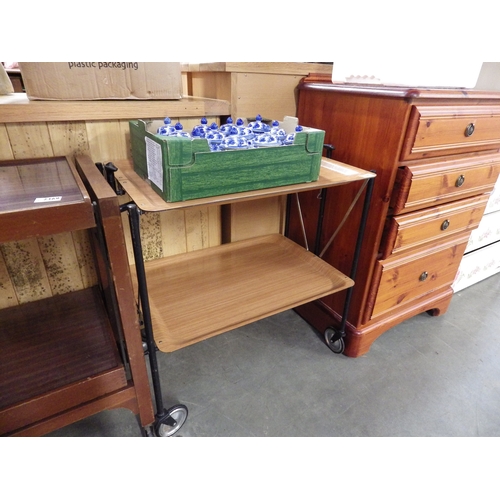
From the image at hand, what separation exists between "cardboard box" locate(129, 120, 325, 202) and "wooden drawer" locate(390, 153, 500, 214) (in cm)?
31

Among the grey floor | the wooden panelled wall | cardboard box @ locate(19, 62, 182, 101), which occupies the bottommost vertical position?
the grey floor

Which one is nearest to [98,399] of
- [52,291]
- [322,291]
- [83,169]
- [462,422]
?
[52,291]

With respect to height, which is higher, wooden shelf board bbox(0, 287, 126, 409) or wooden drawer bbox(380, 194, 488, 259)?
wooden drawer bbox(380, 194, 488, 259)

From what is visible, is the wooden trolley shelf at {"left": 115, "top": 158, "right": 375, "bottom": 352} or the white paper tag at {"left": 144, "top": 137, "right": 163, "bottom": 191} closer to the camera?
the white paper tag at {"left": 144, "top": 137, "right": 163, "bottom": 191}

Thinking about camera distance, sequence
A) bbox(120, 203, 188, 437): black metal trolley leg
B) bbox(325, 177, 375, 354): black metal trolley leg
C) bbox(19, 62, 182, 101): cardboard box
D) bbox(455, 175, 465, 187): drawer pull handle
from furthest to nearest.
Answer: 1. bbox(455, 175, 465, 187): drawer pull handle
2. bbox(325, 177, 375, 354): black metal trolley leg
3. bbox(19, 62, 182, 101): cardboard box
4. bbox(120, 203, 188, 437): black metal trolley leg

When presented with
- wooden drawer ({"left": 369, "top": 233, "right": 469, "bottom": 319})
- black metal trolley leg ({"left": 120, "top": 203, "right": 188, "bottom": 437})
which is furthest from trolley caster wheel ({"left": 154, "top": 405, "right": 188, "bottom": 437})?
wooden drawer ({"left": 369, "top": 233, "right": 469, "bottom": 319})

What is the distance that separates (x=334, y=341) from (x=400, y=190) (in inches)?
26.3

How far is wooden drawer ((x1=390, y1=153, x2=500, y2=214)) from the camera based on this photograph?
1.10m

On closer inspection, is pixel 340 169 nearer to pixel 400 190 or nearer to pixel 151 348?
pixel 400 190

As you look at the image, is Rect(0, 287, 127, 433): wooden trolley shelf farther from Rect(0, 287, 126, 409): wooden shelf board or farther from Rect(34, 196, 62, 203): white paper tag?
Rect(34, 196, 62, 203): white paper tag

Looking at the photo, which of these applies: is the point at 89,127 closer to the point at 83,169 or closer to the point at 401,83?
the point at 83,169

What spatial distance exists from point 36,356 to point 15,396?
13 cm

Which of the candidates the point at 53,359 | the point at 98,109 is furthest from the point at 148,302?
the point at 98,109

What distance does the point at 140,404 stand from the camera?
3.17 ft
